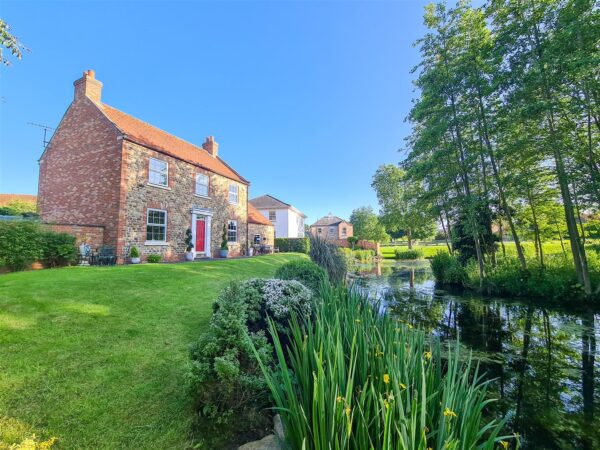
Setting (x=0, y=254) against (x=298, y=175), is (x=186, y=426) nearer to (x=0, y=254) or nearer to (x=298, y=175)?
(x=0, y=254)

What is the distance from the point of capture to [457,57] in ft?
37.2

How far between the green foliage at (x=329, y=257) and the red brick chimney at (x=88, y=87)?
13866 millimetres

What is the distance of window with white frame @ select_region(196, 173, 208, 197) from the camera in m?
16.2

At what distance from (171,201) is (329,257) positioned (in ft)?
33.2

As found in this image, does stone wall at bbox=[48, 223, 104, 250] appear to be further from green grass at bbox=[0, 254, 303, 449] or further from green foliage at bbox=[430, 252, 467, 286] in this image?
green foliage at bbox=[430, 252, 467, 286]

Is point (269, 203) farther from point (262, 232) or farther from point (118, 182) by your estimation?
point (118, 182)

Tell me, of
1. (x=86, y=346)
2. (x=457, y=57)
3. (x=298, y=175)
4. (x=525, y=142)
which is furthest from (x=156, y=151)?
(x=298, y=175)

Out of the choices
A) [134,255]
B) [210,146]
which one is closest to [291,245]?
[210,146]

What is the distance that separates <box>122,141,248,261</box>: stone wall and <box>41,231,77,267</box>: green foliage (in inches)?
74.8

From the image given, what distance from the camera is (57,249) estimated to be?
32.5 ft

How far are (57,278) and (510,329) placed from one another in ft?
39.9

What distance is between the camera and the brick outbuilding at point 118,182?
12.0m

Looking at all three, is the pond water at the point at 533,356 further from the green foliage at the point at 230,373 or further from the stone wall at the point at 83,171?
the stone wall at the point at 83,171

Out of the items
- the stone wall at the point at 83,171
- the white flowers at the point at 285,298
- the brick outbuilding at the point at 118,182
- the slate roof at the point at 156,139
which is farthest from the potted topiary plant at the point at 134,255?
the white flowers at the point at 285,298
